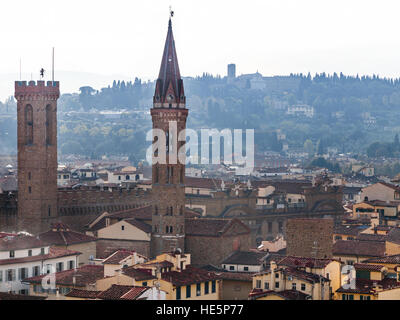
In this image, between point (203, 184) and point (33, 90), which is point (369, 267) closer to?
point (33, 90)

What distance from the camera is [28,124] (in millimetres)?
36594

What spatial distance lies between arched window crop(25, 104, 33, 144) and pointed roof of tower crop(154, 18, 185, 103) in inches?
280

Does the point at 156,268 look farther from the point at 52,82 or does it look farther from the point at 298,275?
the point at 52,82

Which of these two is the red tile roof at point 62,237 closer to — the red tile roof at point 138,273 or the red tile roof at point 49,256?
the red tile roof at point 49,256

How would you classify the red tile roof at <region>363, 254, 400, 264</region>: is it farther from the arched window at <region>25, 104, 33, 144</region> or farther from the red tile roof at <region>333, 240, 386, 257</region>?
the arched window at <region>25, 104, 33, 144</region>

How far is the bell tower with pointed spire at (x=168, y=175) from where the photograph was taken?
3052 centimetres

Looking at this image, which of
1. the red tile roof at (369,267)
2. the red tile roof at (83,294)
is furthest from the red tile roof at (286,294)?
the red tile roof at (369,267)

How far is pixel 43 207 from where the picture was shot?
36.0 m

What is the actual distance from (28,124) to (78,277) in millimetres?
15065

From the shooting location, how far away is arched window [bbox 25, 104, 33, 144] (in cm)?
3650

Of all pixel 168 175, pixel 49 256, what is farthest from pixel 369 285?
pixel 168 175
